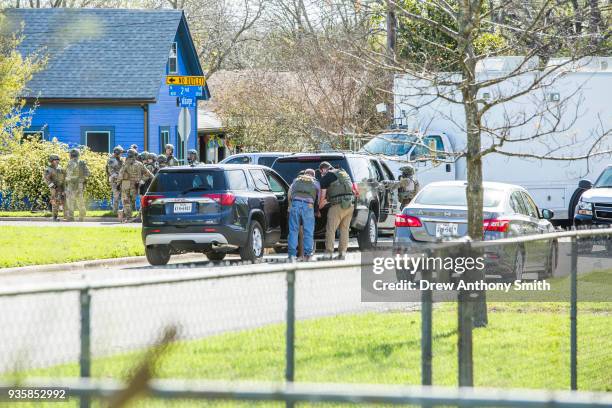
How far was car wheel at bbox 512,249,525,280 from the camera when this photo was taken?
8094 millimetres

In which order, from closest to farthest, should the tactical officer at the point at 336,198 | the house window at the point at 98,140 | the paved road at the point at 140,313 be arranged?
the paved road at the point at 140,313 → the tactical officer at the point at 336,198 → the house window at the point at 98,140

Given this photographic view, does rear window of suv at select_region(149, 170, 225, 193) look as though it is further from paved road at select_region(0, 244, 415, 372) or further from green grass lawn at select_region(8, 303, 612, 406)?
paved road at select_region(0, 244, 415, 372)

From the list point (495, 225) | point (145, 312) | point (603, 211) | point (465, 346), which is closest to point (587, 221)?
point (603, 211)

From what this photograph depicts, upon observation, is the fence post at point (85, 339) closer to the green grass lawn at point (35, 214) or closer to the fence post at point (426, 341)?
the fence post at point (426, 341)

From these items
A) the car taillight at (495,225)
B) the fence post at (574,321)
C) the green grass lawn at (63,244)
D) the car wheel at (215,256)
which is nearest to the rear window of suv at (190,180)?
the green grass lawn at (63,244)

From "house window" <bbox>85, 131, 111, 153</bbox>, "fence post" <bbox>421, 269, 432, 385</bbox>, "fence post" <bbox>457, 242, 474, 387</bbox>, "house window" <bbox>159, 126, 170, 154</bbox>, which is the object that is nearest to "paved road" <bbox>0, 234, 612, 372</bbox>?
"fence post" <bbox>421, 269, 432, 385</bbox>

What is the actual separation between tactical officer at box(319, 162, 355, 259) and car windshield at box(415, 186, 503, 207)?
3.38 meters

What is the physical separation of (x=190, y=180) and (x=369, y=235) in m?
4.87

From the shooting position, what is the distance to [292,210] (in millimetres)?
20203

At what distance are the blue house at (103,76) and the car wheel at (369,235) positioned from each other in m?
17.6

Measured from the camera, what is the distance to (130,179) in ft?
98.4

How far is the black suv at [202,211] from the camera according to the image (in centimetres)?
1952

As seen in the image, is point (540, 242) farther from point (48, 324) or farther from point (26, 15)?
point (26, 15)

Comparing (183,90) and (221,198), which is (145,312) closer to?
(221,198)
